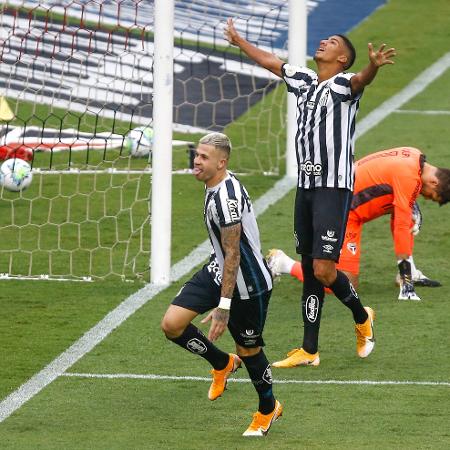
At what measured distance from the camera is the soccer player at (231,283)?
734cm

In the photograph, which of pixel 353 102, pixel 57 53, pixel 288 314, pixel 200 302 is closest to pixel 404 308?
pixel 288 314

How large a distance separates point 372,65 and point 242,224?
1.28m

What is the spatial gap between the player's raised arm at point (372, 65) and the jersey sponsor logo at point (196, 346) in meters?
1.78

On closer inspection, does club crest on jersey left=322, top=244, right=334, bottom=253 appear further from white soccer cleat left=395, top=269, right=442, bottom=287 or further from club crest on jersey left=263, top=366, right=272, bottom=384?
white soccer cleat left=395, top=269, right=442, bottom=287

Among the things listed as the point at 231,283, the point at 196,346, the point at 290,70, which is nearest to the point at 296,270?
the point at 290,70

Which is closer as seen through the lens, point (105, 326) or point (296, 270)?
point (105, 326)

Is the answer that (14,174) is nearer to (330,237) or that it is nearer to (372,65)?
(330,237)

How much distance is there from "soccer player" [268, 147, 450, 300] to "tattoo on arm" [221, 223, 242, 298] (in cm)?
302

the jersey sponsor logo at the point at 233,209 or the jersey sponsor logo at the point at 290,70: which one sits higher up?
the jersey sponsor logo at the point at 290,70

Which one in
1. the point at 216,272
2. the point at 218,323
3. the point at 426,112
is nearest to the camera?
the point at 218,323

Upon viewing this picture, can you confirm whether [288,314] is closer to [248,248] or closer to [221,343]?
[221,343]

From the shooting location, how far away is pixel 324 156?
8.69 m

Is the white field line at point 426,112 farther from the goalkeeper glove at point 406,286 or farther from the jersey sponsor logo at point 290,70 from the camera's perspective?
the jersey sponsor logo at point 290,70

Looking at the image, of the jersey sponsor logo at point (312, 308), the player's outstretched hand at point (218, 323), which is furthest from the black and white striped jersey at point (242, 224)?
the jersey sponsor logo at point (312, 308)
